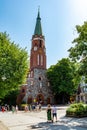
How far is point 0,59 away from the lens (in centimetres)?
2319

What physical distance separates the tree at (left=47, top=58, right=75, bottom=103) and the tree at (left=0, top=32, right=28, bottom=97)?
39567 millimetres

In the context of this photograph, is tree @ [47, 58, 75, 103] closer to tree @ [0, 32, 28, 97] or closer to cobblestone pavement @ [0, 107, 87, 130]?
cobblestone pavement @ [0, 107, 87, 130]

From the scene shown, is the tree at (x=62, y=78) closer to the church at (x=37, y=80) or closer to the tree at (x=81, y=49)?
the church at (x=37, y=80)

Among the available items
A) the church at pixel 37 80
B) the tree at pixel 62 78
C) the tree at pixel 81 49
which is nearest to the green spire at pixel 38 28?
the church at pixel 37 80

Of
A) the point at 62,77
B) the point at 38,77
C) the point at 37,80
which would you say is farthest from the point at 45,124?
the point at 38,77

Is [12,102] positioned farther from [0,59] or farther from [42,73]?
[0,59]

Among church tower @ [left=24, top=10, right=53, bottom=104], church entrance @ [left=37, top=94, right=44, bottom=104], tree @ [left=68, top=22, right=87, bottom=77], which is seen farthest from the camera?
church tower @ [left=24, top=10, right=53, bottom=104]

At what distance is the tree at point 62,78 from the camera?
65.5 m

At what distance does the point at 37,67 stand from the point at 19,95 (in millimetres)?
9860

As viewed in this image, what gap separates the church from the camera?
6912 centimetres

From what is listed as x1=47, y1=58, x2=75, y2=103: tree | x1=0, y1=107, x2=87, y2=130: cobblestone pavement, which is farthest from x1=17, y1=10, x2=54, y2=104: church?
x1=0, y1=107, x2=87, y2=130: cobblestone pavement

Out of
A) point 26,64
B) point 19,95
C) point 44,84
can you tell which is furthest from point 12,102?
point 26,64

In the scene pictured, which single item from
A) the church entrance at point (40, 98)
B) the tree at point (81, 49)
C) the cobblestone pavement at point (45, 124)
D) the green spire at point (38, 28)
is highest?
the green spire at point (38, 28)

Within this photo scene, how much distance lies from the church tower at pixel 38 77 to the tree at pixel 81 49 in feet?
135
